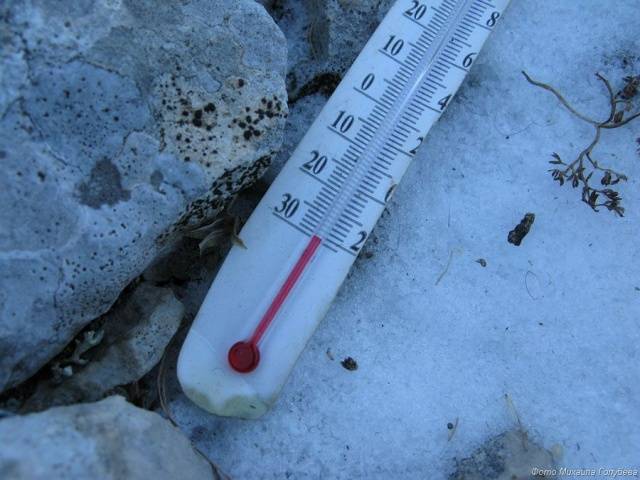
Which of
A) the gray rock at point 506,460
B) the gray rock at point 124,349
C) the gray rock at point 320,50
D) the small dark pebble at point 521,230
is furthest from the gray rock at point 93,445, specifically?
the small dark pebble at point 521,230

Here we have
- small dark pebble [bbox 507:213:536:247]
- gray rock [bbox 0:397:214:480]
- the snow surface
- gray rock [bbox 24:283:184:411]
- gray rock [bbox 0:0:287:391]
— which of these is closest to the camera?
gray rock [bbox 0:397:214:480]

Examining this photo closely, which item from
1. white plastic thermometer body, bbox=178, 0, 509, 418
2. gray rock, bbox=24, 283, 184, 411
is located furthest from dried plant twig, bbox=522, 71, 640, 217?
gray rock, bbox=24, 283, 184, 411

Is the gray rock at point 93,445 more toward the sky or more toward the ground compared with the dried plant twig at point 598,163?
more toward the ground

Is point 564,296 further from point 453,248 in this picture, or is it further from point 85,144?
point 85,144

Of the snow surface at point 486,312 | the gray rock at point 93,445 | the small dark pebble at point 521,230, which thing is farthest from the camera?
the small dark pebble at point 521,230

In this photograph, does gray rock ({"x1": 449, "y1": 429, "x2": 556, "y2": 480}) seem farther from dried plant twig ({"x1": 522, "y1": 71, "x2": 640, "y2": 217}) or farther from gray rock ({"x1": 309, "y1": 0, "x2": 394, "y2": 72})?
gray rock ({"x1": 309, "y1": 0, "x2": 394, "y2": 72})

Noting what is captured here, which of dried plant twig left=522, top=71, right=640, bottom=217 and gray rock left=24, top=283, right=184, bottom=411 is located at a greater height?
dried plant twig left=522, top=71, right=640, bottom=217

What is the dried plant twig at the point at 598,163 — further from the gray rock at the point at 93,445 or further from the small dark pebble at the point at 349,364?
the gray rock at the point at 93,445
